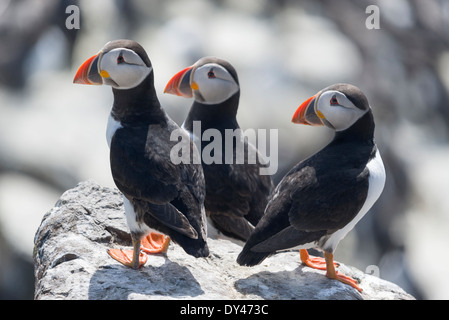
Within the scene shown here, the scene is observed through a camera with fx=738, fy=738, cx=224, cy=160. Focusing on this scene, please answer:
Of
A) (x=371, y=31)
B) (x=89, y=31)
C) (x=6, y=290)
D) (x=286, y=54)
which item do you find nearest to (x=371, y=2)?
(x=371, y=31)

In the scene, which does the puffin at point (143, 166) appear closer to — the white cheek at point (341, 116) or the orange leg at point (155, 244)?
the orange leg at point (155, 244)

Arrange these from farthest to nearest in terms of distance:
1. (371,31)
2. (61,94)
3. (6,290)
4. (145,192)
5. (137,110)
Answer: (371,31)
(61,94)
(6,290)
(137,110)
(145,192)

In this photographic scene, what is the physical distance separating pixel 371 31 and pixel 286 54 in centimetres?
292

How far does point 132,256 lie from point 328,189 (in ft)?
5.18

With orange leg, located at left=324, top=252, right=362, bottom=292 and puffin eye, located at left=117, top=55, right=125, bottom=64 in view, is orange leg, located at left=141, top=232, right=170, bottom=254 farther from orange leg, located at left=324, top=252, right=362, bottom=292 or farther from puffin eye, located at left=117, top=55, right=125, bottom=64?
puffin eye, located at left=117, top=55, right=125, bottom=64

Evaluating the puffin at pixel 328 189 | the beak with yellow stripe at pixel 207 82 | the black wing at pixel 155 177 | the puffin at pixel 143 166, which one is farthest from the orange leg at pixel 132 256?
the beak with yellow stripe at pixel 207 82

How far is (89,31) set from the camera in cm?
1340

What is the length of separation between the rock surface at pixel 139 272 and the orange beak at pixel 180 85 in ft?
3.75

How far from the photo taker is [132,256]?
18.5 feet

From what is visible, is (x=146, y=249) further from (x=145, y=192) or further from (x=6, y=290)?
(x=6, y=290)

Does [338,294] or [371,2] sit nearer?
[338,294]

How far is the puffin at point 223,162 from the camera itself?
6.66 m

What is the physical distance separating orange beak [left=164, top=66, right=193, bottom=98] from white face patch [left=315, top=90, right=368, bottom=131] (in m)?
1.56

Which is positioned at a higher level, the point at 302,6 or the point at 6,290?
the point at 302,6
